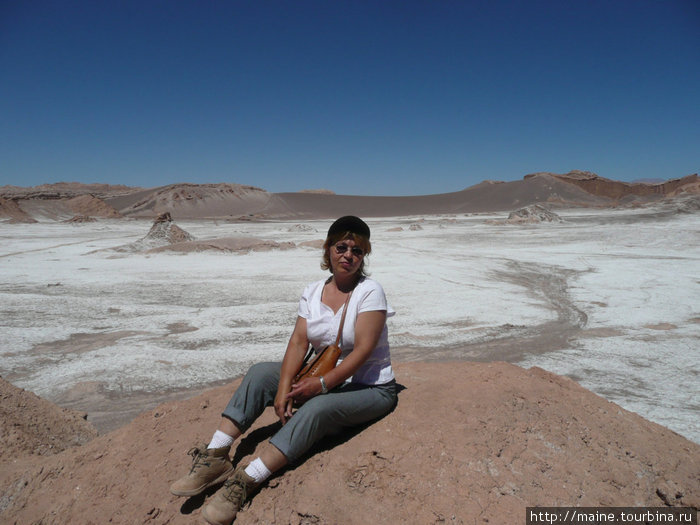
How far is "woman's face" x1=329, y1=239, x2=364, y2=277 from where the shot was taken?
2543mm

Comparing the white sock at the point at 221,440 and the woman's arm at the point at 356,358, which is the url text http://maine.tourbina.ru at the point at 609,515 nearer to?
the woman's arm at the point at 356,358

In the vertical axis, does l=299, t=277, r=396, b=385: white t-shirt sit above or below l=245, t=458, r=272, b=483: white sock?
above

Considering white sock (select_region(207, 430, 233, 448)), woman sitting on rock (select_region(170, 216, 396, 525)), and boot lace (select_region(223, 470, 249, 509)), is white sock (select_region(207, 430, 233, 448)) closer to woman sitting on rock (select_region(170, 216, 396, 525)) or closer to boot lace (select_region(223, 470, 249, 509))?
woman sitting on rock (select_region(170, 216, 396, 525))

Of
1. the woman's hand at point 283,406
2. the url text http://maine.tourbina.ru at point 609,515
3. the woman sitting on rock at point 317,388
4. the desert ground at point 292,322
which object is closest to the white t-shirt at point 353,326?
the woman sitting on rock at point 317,388

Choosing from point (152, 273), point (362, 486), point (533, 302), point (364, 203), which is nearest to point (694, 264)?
point (533, 302)

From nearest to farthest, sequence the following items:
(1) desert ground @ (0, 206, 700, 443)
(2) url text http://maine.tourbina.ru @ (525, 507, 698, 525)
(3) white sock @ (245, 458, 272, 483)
Result: (2) url text http://maine.tourbina.ru @ (525, 507, 698, 525) → (3) white sock @ (245, 458, 272, 483) → (1) desert ground @ (0, 206, 700, 443)

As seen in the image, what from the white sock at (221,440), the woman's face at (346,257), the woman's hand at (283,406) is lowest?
the white sock at (221,440)

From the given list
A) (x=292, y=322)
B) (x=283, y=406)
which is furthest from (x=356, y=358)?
(x=292, y=322)

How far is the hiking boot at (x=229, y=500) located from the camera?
197 cm

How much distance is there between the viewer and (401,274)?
11531 mm

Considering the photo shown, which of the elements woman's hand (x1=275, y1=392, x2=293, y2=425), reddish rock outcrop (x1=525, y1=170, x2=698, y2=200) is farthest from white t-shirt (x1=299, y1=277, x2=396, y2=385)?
reddish rock outcrop (x1=525, y1=170, x2=698, y2=200)

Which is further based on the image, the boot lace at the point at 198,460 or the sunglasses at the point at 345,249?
the sunglasses at the point at 345,249

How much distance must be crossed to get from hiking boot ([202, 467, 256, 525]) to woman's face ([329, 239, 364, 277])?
1.17 meters

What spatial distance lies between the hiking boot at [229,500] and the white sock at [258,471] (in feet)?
0.05
